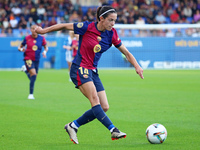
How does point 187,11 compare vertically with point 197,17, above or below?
above

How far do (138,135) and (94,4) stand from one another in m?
32.8

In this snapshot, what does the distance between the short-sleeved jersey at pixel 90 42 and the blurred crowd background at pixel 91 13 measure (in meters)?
25.3

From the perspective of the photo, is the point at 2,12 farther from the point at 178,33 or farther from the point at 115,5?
the point at 178,33

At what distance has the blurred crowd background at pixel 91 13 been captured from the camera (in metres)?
33.9

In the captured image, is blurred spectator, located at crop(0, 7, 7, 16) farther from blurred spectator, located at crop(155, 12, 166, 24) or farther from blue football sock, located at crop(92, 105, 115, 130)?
blue football sock, located at crop(92, 105, 115, 130)

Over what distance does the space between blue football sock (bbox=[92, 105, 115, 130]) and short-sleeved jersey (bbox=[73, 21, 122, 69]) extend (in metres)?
0.75

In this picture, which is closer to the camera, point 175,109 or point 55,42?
point 175,109

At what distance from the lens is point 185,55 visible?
34.9 meters

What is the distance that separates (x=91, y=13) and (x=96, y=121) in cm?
2670

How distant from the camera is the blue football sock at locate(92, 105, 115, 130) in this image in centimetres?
722

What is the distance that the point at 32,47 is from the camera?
52.7 feet

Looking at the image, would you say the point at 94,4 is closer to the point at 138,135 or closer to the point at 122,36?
the point at 122,36

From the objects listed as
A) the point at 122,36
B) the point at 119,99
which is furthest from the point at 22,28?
the point at 119,99

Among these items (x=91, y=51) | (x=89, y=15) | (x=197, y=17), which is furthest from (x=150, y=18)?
(x=91, y=51)
